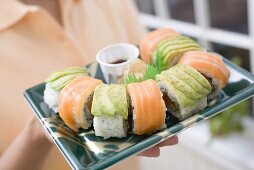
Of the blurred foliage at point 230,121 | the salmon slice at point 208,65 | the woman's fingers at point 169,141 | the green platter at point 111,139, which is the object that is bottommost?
the blurred foliage at point 230,121

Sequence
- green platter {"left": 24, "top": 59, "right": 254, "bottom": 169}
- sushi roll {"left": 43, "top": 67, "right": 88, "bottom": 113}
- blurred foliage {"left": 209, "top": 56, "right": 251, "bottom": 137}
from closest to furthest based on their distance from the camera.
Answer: green platter {"left": 24, "top": 59, "right": 254, "bottom": 169}, sushi roll {"left": 43, "top": 67, "right": 88, "bottom": 113}, blurred foliage {"left": 209, "top": 56, "right": 251, "bottom": 137}

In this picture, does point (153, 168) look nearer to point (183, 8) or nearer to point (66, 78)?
point (183, 8)

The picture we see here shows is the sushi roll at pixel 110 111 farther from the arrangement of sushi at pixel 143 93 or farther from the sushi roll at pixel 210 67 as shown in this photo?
the sushi roll at pixel 210 67

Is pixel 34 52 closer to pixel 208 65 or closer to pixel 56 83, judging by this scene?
pixel 56 83

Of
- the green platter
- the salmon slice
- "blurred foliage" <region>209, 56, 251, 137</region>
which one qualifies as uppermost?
the salmon slice

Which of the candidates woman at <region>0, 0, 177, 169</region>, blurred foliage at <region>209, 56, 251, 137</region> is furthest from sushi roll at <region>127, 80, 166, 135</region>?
blurred foliage at <region>209, 56, 251, 137</region>

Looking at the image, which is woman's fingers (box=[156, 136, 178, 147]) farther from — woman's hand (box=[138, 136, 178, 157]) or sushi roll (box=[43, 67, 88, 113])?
sushi roll (box=[43, 67, 88, 113])

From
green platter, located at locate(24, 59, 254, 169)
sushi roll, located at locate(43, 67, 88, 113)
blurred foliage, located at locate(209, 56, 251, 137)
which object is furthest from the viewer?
blurred foliage, located at locate(209, 56, 251, 137)

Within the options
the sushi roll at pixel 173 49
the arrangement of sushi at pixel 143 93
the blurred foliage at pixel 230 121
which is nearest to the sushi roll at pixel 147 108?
the arrangement of sushi at pixel 143 93
